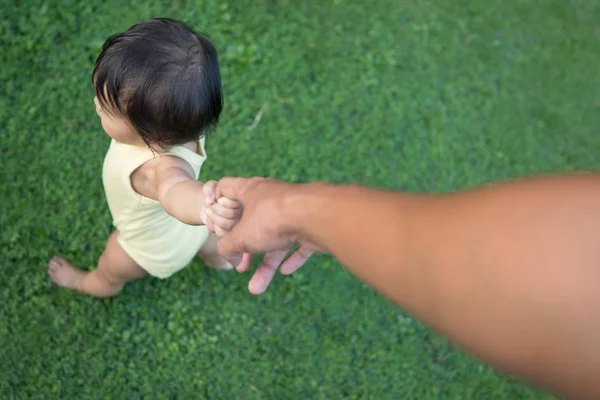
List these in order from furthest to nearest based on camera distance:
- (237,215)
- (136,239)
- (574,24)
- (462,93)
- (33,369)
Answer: (574,24)
(462,93)
(33,369)
(136,239)
(237,215)

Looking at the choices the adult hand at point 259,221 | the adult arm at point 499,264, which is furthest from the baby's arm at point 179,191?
the adult arm at point 499,264

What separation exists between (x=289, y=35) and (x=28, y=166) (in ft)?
5.09

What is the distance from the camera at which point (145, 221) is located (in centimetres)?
185

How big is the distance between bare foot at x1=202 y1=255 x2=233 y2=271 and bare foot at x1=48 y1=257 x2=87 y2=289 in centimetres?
56

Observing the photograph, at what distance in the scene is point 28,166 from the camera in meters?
2.61

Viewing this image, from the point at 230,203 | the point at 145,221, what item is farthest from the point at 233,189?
the point at 145,221

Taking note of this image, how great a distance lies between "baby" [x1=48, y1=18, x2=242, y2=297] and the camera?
145 centimetres

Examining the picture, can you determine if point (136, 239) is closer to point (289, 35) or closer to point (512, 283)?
point (512, 283)

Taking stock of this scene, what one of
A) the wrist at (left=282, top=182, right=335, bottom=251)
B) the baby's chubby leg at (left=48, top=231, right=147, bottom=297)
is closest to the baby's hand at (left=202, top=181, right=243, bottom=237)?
the wrist at (left=282, top=182, right=335, bottom=251)

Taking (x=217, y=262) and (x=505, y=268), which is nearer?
(x=505, y=268)

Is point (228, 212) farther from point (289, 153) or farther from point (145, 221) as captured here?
point (289, 153)

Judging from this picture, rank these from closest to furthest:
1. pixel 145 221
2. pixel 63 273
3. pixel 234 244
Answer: pixel 234 244 → pixel 145 221 → pixel 63 273

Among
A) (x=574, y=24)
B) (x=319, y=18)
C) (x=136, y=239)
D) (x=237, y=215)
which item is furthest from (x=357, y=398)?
(x=574, y=24)

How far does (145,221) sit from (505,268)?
134 cm
